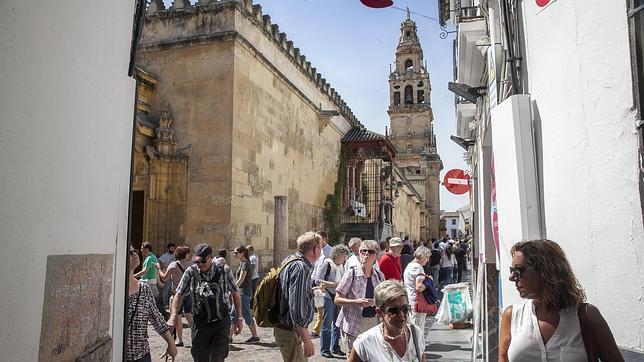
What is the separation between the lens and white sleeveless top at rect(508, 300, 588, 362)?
205 centimetres

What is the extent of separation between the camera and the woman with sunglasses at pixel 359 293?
518 centimetres

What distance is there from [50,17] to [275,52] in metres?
13.0

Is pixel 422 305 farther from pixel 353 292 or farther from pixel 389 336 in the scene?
pixel 389 336

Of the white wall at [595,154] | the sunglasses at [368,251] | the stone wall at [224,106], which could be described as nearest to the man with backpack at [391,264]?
the sunglasses at [368,251]

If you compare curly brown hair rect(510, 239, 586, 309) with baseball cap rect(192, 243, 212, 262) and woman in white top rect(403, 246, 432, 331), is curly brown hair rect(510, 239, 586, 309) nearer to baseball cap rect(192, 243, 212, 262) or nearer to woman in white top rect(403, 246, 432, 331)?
baseball cap rect(192, 243, 212, 262)

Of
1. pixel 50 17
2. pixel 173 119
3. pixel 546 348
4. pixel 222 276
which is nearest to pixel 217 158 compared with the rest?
pixel 173 119

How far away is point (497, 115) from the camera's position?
347 cm

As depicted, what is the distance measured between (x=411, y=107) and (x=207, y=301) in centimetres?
4586

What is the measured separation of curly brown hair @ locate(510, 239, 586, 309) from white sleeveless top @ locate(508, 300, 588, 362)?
0.05 m

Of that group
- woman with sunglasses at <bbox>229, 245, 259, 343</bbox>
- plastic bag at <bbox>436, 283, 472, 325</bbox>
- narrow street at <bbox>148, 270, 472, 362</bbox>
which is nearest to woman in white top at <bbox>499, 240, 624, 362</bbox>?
narrow street at <bbox>148, 270, 472, 362</bbox>

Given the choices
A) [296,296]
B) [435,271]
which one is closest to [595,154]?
[296,296]

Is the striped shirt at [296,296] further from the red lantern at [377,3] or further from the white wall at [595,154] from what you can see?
the red lantern at [377,3]

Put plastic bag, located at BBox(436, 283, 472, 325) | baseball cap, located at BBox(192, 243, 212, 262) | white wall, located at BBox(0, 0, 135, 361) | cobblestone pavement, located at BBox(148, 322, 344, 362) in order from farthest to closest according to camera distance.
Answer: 1. plastic bag, located at BBox(436, 283, 472, 325)
2. cobblestone pavement, located at BBox(148, 322, 344, 362)
3. baseball cap, located at BBox(192, 243, 212, 262)
4. white wall, located at BBox(0, 0, 135, 361)

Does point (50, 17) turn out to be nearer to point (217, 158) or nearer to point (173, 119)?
point (217, 158)
